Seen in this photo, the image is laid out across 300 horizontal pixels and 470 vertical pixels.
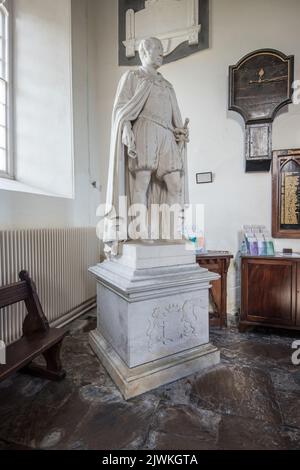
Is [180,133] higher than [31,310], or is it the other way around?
[180,133]

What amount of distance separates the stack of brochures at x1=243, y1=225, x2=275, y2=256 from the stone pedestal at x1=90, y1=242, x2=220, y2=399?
3.18 feet

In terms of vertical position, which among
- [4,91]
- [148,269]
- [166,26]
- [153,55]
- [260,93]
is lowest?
[148,269]

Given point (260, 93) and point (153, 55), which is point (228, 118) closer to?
point (260, 93)

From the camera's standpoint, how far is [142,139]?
193cm

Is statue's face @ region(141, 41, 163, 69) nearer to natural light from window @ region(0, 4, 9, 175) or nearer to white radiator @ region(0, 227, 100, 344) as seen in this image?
white radiator @ region(0, 227, 100, 344)

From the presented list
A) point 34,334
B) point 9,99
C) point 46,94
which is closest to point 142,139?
point 34,334

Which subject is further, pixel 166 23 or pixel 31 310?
pixel 166 23

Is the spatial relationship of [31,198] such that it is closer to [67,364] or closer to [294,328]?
[67,364]

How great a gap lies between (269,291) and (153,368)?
1.47m

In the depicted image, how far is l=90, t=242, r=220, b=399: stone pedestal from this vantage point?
1723 millimetres

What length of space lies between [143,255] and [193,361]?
866 mm

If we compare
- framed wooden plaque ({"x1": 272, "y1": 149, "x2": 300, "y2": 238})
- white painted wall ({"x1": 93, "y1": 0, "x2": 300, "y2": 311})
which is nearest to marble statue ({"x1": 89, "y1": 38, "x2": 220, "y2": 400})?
white painted wall ({"x1": 93, "y1": 0, "x2": 300, "y2": 311})

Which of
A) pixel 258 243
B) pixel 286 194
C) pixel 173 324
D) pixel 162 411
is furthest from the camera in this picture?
pixel 286 194

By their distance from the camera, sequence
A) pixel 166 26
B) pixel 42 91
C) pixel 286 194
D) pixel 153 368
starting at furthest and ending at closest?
pixel 166 26
pixel 42 91
pixel 286 194
pixel 153 368
